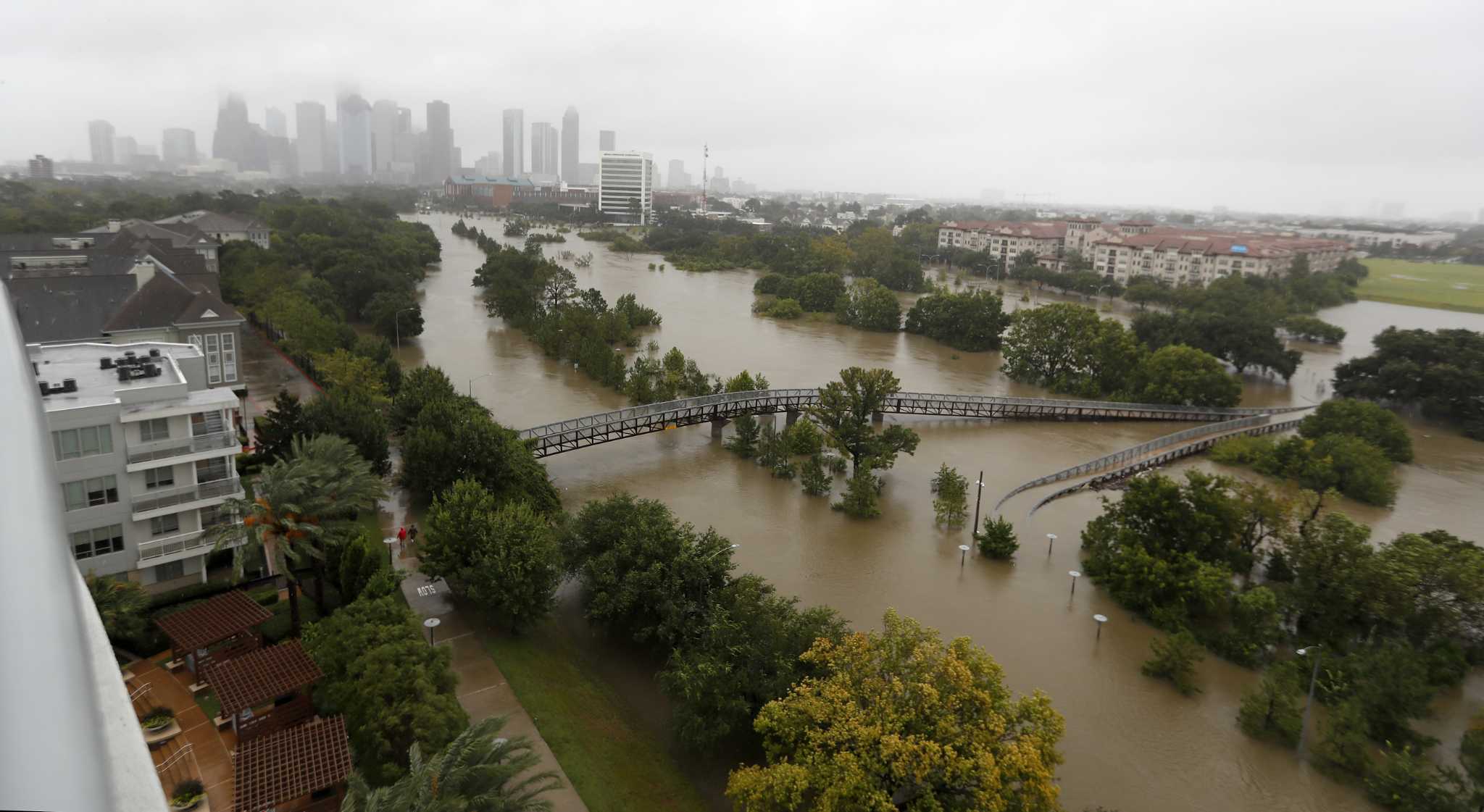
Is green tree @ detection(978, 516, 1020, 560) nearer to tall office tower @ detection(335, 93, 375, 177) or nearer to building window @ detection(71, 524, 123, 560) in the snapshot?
building window @ detection(71, 524, 123, 560)

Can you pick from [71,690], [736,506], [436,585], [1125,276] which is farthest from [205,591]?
[1125,276]

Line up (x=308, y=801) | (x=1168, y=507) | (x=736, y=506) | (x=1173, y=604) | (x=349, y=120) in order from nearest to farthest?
1. (x=308, y=801)
2. (x=1173, y=604)
3. (x=1168, y=507)
4. (x=736, y=506)
5. (x=349, y=120)

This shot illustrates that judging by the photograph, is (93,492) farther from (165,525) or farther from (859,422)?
(859,422)

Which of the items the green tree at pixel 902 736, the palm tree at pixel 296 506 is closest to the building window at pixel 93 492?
the palm tree at pixel 296 506

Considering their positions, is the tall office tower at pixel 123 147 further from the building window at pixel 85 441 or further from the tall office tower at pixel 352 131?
the tall office tower at pixel 352 131

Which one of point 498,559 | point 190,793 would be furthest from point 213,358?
point 190,793

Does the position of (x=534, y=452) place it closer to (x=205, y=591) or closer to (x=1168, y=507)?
(x=205, y=591)

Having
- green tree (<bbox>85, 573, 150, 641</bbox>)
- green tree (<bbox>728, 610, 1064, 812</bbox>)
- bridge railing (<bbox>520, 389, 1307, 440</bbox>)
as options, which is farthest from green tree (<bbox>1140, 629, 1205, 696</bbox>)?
green tree (<bbox>85, 573, 150, 641</bbox>)
